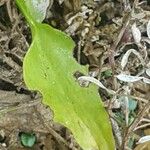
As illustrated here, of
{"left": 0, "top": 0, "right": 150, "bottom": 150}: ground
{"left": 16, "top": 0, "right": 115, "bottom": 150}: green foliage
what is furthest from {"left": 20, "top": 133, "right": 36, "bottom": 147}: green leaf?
{"left": 16, "top": 0, "right": 115, "bottom": 150}: green foliage

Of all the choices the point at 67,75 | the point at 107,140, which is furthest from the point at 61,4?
the point at 107,140

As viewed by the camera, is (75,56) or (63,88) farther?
(75,56)

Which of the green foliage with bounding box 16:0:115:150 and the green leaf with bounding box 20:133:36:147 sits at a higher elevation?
the green foliage with bounding box 16:0:115:150

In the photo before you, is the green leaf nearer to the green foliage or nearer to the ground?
the ground

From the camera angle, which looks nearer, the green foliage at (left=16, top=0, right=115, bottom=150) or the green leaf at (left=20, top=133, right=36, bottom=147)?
the green foliage at (left=16, top=0, right=115, bottom=150)

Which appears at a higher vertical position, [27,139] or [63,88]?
A: [63,88]

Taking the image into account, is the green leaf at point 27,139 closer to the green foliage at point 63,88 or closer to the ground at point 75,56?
the ground at point 75,56
